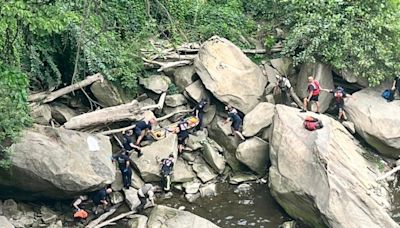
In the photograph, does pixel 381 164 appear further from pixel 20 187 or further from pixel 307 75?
pixel 20 187

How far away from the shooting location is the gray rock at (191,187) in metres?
15.3

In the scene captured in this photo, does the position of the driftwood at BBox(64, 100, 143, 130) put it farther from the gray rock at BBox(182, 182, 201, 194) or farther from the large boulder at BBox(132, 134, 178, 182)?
the gray rock at BBox(182, 182, 201, 194)

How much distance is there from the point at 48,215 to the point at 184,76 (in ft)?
21.1

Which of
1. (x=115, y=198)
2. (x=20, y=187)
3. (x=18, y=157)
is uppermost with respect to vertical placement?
(x=18, y=157)

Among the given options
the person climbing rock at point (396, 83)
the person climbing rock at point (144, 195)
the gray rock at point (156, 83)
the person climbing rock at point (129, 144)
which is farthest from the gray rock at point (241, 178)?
the person climbing rock at point (396, 83)

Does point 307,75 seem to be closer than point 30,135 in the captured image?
No

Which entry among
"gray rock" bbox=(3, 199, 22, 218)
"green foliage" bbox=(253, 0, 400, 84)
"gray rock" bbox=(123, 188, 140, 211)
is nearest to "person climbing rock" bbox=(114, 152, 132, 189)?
"gray rock" bbox=(123, 188, 140, 211)

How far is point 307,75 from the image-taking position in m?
18.1

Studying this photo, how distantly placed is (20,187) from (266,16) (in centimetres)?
1148

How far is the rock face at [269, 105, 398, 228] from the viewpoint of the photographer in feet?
41.8

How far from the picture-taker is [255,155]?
52.0 feet

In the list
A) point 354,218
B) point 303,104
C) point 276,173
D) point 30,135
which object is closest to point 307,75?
point 303,104

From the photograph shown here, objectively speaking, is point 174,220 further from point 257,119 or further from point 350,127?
point 350,127

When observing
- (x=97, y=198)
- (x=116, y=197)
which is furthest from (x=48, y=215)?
(x=116, y=197)
